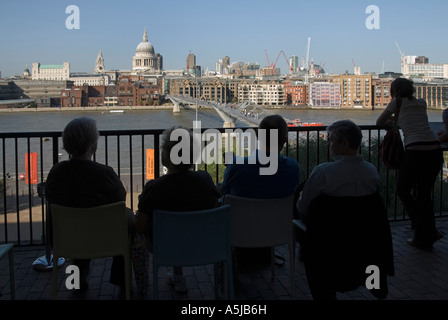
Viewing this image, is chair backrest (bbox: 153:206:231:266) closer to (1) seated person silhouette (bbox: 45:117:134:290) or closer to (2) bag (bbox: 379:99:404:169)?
(1) seated person silhouette (bbox: 45:117:134:290)

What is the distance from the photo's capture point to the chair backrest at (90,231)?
208 cm

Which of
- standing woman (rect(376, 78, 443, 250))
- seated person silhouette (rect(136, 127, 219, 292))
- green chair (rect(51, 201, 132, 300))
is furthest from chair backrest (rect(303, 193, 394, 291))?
standing woman (rect(376, 78, 443, 250))

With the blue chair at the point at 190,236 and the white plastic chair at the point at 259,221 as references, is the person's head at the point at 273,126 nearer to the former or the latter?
the white plastic chair at the point at 259,221

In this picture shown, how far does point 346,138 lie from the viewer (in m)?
2.21

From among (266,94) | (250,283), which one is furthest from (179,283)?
(266,94)

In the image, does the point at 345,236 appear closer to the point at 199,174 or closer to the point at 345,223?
the point at 345,223

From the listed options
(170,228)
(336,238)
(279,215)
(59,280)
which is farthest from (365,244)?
(59,280)

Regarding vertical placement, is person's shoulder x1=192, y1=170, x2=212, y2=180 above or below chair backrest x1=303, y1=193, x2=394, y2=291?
above

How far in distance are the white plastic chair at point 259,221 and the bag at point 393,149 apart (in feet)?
4.32

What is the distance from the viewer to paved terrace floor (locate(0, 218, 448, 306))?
252 centimetres

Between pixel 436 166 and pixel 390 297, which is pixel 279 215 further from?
pixel 436 166

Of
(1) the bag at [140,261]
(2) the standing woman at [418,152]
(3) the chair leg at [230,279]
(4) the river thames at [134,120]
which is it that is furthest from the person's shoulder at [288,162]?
(4) the river thames at [134,120]

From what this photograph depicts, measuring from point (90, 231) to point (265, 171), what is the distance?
2.96 feet

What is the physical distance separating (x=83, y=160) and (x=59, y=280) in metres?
0.90
